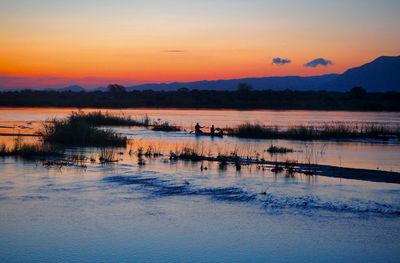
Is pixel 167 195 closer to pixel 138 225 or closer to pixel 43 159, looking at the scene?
pixel 138 225

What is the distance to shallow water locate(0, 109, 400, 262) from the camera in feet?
21.2

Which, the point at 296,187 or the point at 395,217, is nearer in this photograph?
the point at 395,217

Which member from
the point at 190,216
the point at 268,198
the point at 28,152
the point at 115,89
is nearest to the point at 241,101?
the point at 115,89

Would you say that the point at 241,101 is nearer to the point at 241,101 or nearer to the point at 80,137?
the point at 241,101

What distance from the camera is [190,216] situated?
8.25 meters

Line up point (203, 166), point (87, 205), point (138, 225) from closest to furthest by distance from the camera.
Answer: point (138, 225) → point (87, 205) → point (203, 166)

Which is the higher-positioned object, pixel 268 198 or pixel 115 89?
pixel 115 89

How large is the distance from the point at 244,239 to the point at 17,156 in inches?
445

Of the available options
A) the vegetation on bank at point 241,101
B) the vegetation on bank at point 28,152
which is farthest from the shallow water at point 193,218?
the vegetation on bank at point 241,101

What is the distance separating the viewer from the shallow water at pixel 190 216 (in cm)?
648

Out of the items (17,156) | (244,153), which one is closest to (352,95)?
(244,153)

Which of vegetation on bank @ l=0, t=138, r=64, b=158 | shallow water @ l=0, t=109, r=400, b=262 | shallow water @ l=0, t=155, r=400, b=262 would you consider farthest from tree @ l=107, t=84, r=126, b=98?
shallow water @ l=0, t=155, r=400, b=262

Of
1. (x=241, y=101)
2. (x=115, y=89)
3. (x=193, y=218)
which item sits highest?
(x=115, y=89)

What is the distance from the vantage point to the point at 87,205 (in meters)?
8.84
